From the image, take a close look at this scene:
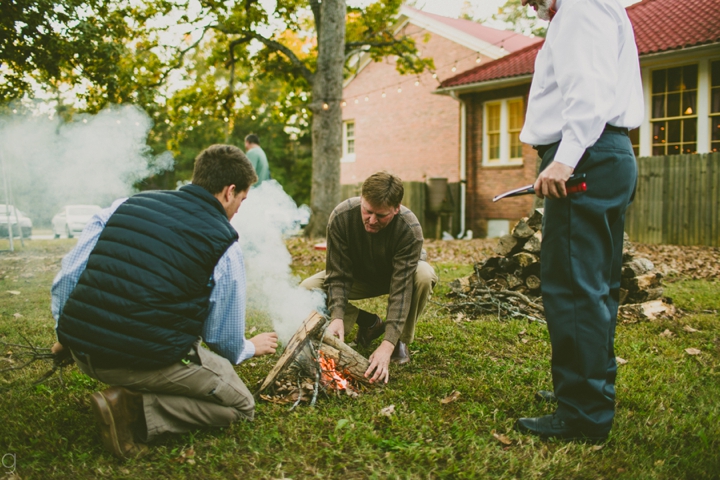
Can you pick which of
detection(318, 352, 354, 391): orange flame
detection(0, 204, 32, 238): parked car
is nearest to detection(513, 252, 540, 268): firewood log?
detection(318, 352, 354, 391): orange flame

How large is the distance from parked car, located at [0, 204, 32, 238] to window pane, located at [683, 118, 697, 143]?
43.5 feet

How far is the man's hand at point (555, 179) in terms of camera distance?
2.25 m

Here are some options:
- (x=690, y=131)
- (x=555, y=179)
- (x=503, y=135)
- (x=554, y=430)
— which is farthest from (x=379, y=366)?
(x=503, y=135)

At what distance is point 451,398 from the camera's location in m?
3.08

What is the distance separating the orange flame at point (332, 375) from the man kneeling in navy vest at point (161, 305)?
623 millimetres

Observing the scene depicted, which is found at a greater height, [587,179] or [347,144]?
[347,144]

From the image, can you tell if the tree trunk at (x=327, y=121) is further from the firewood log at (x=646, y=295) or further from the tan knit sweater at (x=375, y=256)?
the tan knit sweater at (x=375, y=256)

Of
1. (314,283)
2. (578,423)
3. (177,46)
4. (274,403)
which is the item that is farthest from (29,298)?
(177,46)

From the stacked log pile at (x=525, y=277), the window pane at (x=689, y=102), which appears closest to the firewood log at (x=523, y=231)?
the stacked log pile at (x=525, y=277)

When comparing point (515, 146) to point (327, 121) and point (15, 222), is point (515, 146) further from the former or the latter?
point (15, 222)

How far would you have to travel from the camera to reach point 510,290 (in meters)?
5.50

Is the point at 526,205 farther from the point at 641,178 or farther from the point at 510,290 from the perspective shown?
the point at 510,290

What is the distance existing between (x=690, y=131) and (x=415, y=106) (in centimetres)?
965

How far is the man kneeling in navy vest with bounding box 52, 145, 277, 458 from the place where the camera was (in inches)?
88.4
